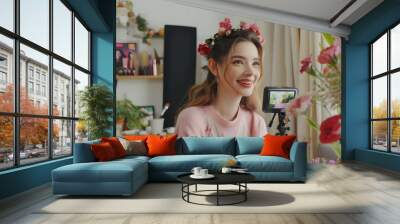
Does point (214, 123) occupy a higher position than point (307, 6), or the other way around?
point (307, 6)

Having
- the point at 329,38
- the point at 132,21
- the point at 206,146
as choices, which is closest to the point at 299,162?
the point at 206,146

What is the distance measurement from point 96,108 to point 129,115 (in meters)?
1.11

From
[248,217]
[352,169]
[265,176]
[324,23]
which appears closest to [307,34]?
[324,23]

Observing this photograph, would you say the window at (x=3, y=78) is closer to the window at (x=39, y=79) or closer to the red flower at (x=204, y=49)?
the window at (x=39, y=79)

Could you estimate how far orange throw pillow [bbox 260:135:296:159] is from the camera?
19.5ft

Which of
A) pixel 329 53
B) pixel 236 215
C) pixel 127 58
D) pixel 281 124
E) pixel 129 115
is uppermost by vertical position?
pixel 329 53

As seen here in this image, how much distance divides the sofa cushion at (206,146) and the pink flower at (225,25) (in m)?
2.78

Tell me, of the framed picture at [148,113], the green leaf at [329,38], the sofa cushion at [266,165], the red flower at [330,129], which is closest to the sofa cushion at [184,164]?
the sofa cushion at [266,165]

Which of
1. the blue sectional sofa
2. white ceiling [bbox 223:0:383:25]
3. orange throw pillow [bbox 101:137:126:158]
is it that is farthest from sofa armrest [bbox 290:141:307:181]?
white ceiling [bbox 223:0:383:25]

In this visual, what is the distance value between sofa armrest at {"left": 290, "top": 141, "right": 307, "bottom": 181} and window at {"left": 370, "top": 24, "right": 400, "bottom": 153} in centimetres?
254

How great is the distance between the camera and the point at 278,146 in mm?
5973

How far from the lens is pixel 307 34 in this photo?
8484 mm

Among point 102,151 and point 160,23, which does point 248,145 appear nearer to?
point 102,151

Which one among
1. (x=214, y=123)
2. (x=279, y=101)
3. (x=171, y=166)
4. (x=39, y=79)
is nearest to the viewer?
(x=39, y=79)
